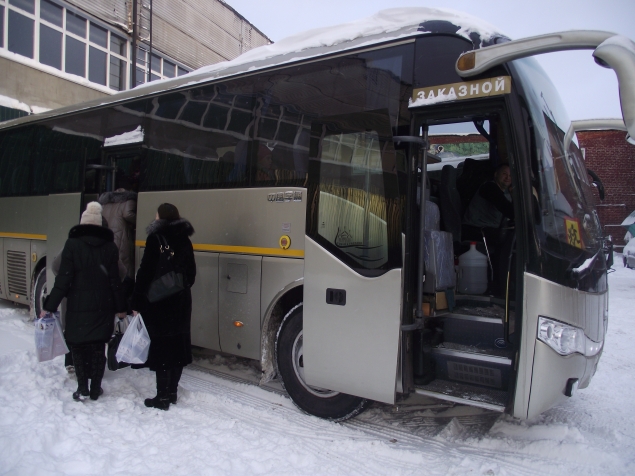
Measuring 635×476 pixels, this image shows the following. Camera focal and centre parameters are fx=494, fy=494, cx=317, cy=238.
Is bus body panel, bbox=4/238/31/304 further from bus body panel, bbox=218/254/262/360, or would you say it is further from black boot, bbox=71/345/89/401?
bus body panel, bbox=218/254/262/360

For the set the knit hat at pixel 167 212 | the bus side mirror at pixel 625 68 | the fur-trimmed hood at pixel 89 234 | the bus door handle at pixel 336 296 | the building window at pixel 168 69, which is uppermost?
the building window at pixel 168 69

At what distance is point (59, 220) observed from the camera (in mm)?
7426

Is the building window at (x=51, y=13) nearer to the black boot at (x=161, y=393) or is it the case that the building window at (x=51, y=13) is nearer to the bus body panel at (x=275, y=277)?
the bus body panel at (x=275, y=277)

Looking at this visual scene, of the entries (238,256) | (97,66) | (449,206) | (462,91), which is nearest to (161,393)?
(238,256)

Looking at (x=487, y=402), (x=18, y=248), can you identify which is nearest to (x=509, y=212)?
(x=487, y=402)

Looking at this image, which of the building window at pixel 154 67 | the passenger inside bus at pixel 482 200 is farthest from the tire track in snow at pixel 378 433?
the building window at pixel 154 67

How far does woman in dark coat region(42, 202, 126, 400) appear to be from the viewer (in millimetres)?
4695

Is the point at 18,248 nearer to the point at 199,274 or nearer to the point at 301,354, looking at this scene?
the point at 199,274

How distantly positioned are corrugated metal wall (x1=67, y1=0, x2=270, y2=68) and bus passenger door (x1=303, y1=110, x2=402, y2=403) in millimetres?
18212

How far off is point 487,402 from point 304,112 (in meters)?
2.98

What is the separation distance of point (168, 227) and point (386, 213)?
2072mm

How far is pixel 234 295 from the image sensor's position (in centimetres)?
528

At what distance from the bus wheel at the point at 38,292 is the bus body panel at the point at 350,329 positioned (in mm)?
5191

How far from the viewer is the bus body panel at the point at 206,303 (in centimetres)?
547
